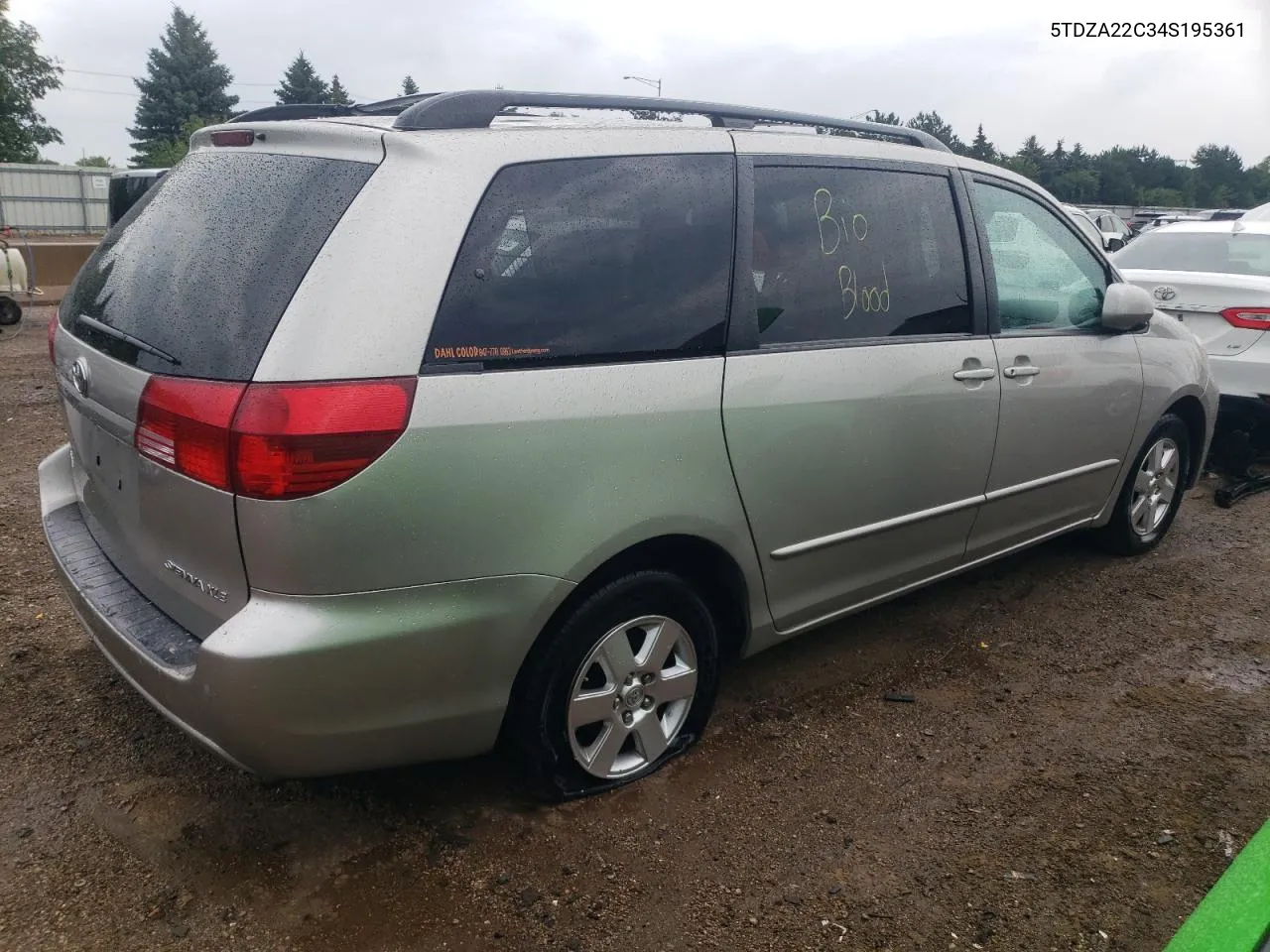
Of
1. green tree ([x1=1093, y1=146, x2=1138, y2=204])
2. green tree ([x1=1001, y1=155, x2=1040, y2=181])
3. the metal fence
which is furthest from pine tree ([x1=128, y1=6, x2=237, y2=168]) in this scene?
green tree ([x1=1093, y1=146, x2=1138, y2=204])

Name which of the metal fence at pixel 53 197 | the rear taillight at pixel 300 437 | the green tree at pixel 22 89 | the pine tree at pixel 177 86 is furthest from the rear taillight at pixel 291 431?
the pine tree at pixel 177 86

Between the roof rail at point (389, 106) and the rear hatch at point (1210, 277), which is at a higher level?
the roof rail at point (389, 106)

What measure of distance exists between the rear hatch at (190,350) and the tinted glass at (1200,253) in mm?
6536

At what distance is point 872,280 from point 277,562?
2.04 metres

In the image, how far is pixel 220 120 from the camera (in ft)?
192

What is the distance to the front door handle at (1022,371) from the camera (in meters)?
3.60

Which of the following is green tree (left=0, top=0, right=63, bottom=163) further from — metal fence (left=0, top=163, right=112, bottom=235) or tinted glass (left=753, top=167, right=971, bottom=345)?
tinted glass (left=753, top=167, right=971, bottom=345)

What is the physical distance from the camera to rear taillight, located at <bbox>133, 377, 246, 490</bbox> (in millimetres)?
2078

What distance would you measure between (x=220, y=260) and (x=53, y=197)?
30.4m

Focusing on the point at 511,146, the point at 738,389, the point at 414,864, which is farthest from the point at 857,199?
the point at 414,864

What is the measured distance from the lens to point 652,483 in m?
2.53

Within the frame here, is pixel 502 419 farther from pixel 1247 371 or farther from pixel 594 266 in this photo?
pixel 1247 371

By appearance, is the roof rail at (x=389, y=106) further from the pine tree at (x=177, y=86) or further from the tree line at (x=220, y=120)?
the pine tree at (x=177, y=86)

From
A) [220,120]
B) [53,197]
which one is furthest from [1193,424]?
[220,120]
